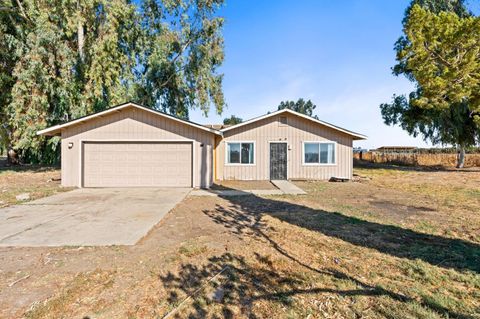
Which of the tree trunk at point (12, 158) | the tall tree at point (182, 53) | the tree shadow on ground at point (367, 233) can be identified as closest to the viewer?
the tree shadow on ground at point (367, 233)

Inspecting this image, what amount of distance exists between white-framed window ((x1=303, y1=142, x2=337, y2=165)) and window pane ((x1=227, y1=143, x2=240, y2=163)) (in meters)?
3.68

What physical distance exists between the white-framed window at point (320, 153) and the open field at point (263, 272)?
7980 mm

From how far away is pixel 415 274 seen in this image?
348 cm

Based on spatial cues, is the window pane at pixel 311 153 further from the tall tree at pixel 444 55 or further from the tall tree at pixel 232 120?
the tall tree at pixel 232 120

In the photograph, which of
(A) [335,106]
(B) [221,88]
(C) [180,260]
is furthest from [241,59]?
(C) [180,260]

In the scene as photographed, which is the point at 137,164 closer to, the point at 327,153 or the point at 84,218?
the point at 84,218

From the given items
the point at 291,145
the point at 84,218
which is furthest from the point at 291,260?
the point at 291,145

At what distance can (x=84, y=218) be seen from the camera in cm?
619

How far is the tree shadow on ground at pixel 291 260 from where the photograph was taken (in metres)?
2.88

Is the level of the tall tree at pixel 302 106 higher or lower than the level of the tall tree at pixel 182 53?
higher

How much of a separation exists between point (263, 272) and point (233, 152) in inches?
423

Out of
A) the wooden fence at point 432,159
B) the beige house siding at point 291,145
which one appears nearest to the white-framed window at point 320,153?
the beige house siding at point 291,145

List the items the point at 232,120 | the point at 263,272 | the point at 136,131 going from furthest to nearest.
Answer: the point at 232,120 < the point at 136,131 < the point at 263,272

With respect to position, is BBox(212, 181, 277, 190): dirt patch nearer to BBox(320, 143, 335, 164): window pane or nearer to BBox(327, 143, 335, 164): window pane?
BBox(320, 143, 335, 164): window pane
